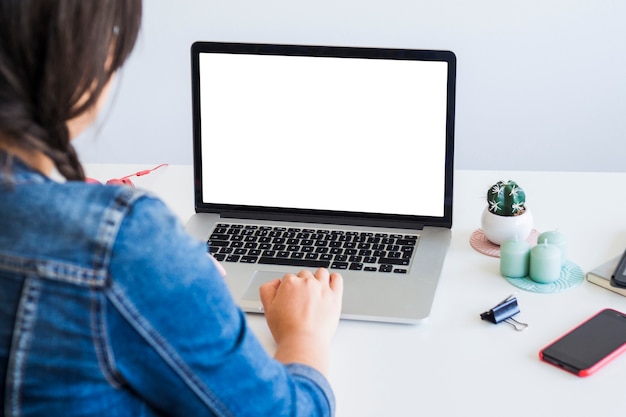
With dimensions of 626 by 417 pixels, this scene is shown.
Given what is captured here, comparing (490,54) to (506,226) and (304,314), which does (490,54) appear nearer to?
(506,226)

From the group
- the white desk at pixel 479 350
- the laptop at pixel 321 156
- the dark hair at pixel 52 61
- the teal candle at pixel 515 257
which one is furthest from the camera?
the laptop at pixel 321 156

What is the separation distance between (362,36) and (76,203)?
7.37ft

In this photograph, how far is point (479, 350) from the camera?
3.66ft

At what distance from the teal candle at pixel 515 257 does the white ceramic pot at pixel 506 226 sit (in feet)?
0.19

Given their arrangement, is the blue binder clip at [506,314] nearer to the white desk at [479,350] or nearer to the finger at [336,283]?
the white desk at [479,350]

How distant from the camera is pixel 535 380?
1.05 metres

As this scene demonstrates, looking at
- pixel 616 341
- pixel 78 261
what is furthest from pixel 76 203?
pixel 616 341

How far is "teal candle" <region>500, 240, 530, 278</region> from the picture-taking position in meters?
1.28

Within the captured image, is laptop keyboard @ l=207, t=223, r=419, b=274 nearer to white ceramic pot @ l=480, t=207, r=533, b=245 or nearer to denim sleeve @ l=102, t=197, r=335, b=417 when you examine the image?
white ceramic pot @ l=480, t=207, r=533, b=245

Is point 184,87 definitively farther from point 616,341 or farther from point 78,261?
point 78,261

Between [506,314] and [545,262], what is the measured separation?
0.12m

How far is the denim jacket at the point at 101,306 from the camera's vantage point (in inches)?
26.0

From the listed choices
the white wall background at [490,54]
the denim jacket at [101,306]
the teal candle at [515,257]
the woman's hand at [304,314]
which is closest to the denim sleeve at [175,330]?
the denim jacket at [101,306]

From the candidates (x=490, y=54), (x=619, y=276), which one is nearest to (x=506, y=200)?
(x=619, y=276)
